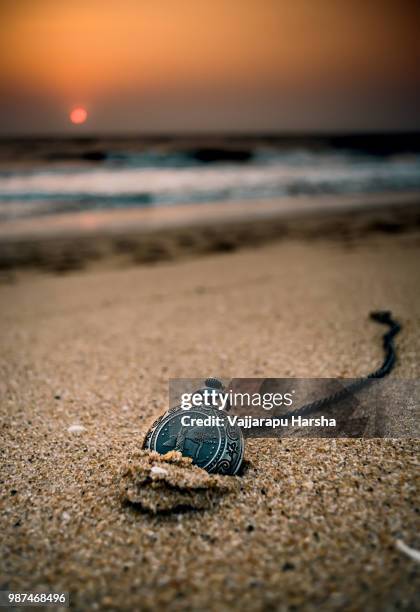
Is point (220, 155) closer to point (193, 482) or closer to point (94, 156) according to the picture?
point (94, 156)

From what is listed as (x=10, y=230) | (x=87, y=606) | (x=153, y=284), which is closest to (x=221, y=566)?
(x=87, y=606)

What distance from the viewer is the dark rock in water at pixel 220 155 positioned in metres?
22.9

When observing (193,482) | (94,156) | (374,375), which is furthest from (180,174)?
(193,482)

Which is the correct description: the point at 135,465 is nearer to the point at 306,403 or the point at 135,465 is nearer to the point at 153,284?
the point at 306,403

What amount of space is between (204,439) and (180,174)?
55.9 feet

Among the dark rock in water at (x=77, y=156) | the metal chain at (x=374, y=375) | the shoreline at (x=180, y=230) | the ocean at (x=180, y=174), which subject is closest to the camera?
the metal chain at (x=374, y=375)

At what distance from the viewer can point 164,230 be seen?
31.2 feet

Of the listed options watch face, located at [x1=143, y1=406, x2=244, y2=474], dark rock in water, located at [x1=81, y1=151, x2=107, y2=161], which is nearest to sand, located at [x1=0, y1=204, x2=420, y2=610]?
watch face, located at [x1=143, y1=406, x2=244, y2=474]

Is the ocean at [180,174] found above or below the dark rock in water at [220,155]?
below

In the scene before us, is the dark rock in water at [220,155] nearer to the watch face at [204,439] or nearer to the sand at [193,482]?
the sand at [193,482]

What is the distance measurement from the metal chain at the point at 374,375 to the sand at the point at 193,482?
10 centimetres

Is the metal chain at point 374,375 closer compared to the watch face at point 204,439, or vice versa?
the watch face at point 204,439

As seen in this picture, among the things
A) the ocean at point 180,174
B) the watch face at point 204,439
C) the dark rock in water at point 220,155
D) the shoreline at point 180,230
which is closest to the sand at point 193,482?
the watch face at point 204,439

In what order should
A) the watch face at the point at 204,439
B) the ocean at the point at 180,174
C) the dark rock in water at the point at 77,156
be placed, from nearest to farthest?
the watch face at the point at 204,439
the ocean at the point at 180,174
the dark rock in water at the point at 77,156
